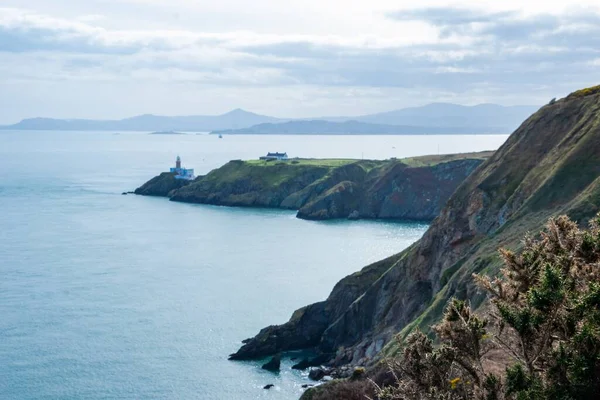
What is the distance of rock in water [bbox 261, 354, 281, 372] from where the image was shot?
7609 cm

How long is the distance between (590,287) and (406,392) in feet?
26.4

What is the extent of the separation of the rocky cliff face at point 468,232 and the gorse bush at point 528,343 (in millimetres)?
34125

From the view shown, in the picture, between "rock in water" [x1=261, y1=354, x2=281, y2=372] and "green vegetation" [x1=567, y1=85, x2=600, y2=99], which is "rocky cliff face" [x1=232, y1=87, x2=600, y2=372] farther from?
"rock in water" [x1=261, y1=354, x2=281, y2=372]

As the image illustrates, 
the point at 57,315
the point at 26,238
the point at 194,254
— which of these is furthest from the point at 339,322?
the point at 26,238

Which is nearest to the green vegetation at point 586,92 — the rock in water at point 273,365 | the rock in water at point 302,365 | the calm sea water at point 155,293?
the calm sea water at point 155,293

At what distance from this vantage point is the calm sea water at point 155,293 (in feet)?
238

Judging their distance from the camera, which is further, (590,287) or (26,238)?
(26,238)

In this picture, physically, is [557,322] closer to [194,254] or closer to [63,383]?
[63,383]

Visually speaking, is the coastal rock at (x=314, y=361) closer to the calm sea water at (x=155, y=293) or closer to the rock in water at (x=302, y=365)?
the rock in water at (x=302, y=365)

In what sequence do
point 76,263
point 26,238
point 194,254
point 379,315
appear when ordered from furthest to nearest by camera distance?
point 26,238 → point 194,254 → point 76,263 → point 379,315

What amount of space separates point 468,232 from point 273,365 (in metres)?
25.6

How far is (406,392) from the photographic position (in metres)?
28.3

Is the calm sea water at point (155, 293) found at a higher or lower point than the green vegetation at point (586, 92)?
lower

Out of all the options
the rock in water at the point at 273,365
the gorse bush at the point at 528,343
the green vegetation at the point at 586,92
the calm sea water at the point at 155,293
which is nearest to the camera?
the gorse bush at the point at 528,343
